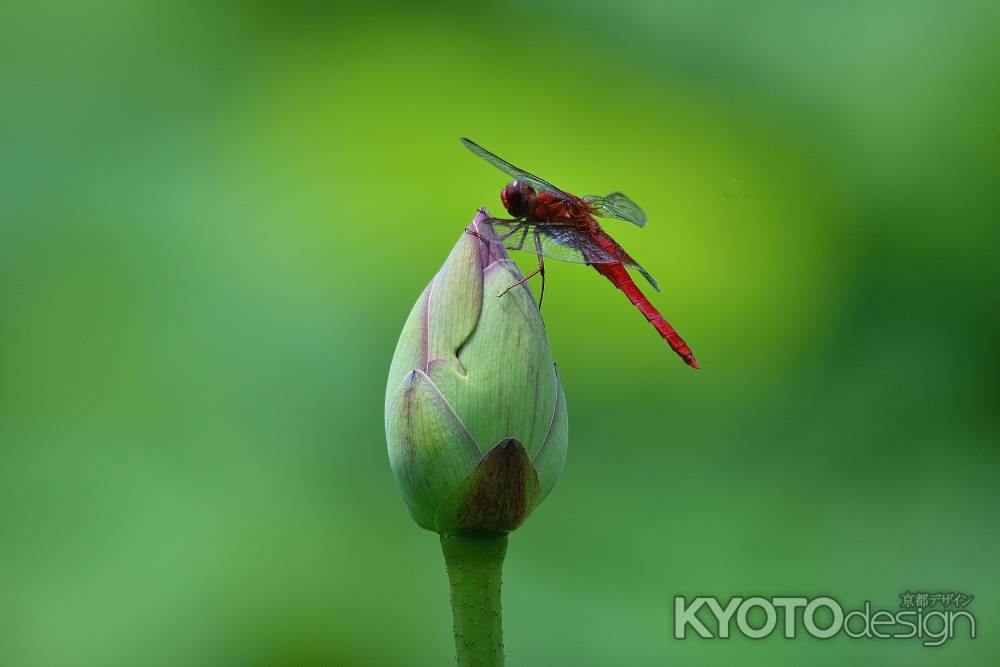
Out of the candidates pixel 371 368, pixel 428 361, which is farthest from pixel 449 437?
pixel 371 368

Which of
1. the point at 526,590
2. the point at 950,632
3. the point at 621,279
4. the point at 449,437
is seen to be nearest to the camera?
the point at 449,437

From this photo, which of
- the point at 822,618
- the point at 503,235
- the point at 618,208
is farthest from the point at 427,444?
the point at 822,618

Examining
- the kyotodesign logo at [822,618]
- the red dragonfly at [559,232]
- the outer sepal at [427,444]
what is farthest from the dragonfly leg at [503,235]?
the kyotodesign logo at [822,618]

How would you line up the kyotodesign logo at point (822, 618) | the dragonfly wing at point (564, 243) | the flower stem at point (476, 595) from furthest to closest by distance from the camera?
the kyotodesign logo at point (822, 618) < the dragonfly wing at point (564, 243) < the flower stem at point (476, 595)

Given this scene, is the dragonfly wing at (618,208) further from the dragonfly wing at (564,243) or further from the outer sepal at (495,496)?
the outer sepal at (495,496)

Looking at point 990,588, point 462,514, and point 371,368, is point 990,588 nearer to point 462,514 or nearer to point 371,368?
point 371,368

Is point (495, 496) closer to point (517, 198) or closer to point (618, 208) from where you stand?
point (517, 198)

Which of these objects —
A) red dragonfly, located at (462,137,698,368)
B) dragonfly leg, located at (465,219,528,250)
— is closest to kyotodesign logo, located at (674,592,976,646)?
red dragonfly, located at (462,137,698,368)
